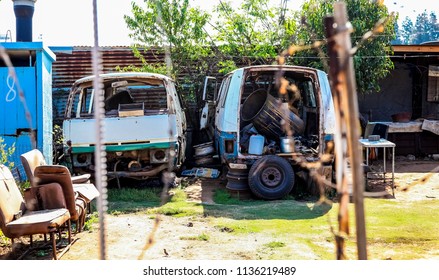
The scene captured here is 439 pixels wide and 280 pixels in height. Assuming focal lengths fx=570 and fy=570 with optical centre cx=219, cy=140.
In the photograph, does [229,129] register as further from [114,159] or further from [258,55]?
[258,55]

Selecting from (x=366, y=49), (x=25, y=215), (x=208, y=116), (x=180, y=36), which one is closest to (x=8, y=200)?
(x=25, y=215)

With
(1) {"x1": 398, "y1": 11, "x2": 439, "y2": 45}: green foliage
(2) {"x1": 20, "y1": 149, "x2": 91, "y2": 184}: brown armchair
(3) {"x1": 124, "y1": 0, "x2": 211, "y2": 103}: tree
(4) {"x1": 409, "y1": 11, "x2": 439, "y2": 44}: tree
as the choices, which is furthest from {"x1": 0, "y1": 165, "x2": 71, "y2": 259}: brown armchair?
(3) {"x1": 124, "y1": 0, "x2": 211, "y2": 103}: tree

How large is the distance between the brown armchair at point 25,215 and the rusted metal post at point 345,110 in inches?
124

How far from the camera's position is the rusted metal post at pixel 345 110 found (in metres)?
1.24

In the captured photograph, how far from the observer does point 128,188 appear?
759 cm

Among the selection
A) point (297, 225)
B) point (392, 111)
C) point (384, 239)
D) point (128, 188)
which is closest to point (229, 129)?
point (128, 188)

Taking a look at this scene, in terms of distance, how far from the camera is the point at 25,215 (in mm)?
4402

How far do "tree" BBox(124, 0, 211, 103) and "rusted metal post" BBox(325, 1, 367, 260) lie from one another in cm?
850

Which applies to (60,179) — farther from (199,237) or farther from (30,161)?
(199,237)

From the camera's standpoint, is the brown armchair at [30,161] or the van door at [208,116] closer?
the brown armchair at [30,161]

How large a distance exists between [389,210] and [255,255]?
2222 mm

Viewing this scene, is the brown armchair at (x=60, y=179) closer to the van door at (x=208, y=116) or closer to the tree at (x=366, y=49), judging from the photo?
the van door at (x=208, y=116)

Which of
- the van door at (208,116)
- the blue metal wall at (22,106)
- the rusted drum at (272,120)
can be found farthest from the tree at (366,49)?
the blue metal wall at (22,106)

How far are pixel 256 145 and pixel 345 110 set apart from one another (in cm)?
612
